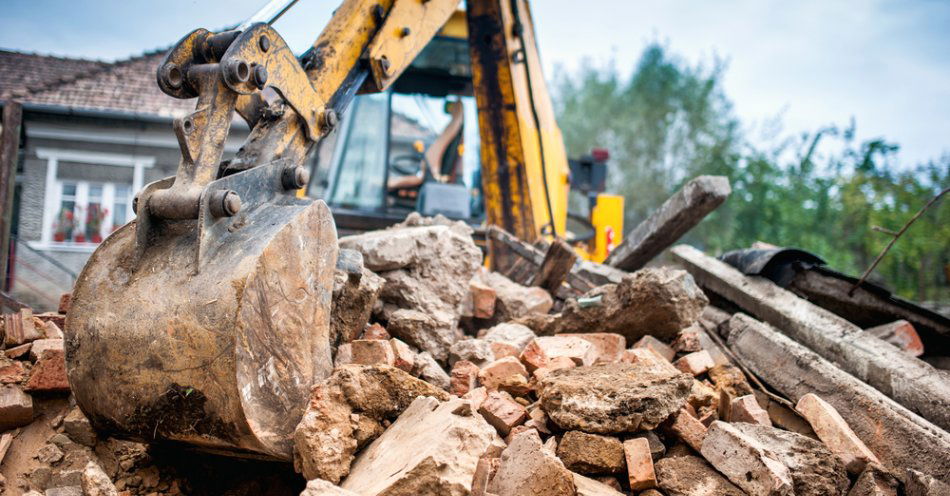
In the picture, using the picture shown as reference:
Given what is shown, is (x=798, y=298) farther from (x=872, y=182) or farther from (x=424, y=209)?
(x=872, y=182)

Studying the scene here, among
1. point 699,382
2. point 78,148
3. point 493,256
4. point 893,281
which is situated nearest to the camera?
point 699,382

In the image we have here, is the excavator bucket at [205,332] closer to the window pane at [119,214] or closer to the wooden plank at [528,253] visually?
the wooden plank at [528,253]

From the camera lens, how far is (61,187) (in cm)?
991

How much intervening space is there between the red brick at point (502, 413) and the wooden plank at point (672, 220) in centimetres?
220

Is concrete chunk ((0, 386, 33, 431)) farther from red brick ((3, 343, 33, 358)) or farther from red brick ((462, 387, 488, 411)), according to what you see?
red brick ((462, 387, 488, 411))

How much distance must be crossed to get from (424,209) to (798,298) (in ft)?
11.0

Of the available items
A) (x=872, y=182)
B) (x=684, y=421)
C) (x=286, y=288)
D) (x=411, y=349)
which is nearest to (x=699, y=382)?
(x=684, y=421)

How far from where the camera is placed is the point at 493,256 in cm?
516

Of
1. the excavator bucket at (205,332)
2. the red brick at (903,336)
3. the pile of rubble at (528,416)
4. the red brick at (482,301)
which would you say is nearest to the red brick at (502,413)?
the pile of rubble at (528,416)

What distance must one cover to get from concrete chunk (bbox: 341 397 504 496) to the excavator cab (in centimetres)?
402

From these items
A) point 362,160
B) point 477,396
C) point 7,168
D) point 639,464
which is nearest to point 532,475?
point 639,464

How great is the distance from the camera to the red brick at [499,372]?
9.21 ft

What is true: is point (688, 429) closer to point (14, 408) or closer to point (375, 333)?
point (375, 333)

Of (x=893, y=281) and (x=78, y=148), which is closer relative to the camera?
(x=78, y=148)
